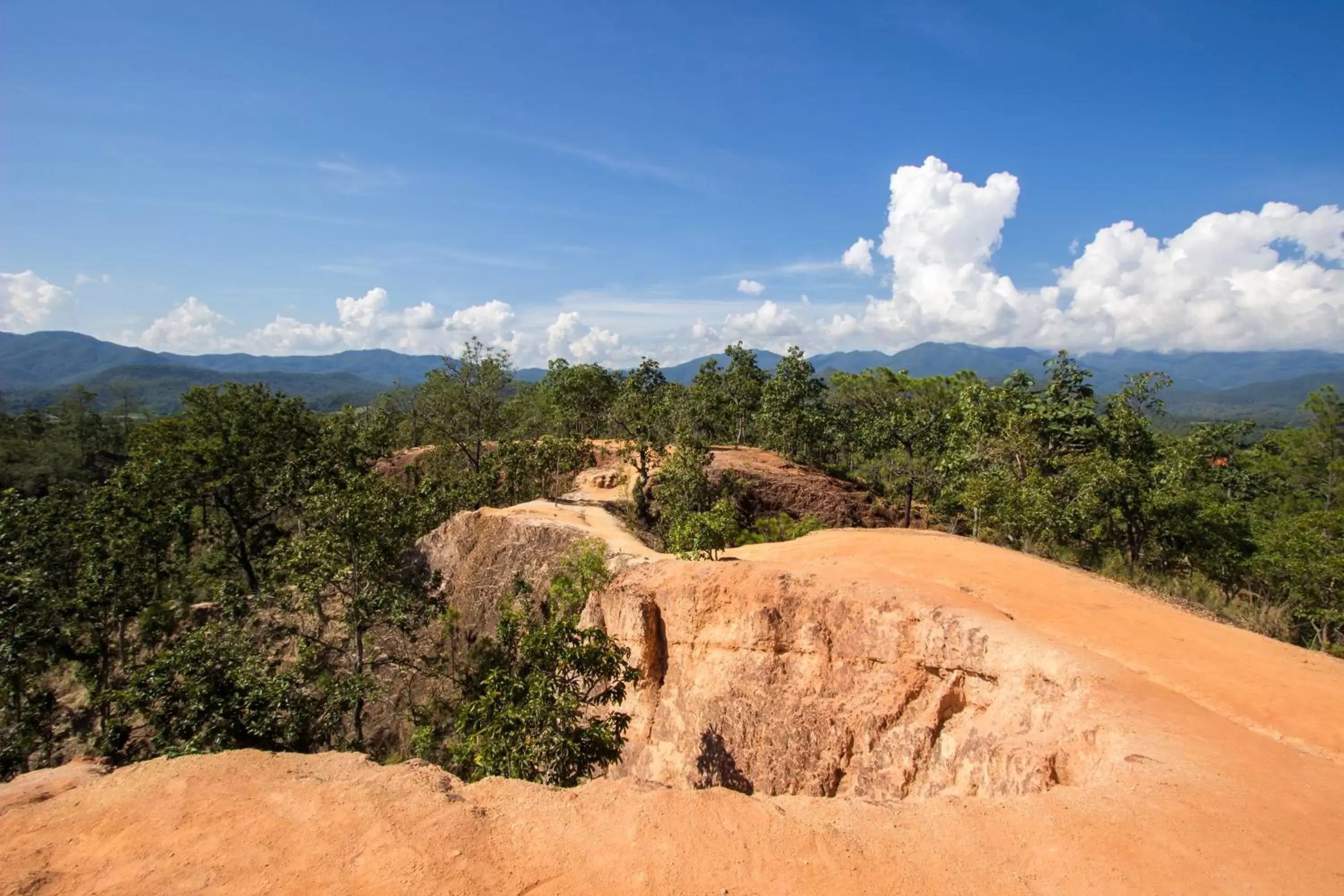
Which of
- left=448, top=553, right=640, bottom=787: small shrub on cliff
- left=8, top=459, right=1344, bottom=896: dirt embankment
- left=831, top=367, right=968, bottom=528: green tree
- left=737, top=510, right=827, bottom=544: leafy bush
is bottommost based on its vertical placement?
left=737, top=510, right=827, bottom=544: leafy bush

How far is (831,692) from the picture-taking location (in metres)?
12.2

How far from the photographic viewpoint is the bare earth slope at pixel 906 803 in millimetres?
5480

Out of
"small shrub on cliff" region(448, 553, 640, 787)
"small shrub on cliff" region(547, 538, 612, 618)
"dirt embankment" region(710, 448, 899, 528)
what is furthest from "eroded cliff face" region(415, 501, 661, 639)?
"dirt embankment" region(710, 448, 899, 528)

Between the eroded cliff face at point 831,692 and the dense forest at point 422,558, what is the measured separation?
4.79 feet

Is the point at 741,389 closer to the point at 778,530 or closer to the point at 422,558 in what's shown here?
the point at 778,530

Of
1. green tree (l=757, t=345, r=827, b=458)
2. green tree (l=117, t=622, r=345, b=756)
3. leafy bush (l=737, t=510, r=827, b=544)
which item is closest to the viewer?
green tree (l=117, t=622, r=345, b=756)

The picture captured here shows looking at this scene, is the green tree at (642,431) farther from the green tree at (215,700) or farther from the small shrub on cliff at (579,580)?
the green tree at (215,700)

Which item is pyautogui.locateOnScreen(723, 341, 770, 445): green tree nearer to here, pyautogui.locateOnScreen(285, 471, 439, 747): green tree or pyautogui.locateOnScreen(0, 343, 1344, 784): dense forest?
pyautogui.locateOnScreen(0, 343, 1344, 784): dense forest

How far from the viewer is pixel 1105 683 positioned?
8.58 m

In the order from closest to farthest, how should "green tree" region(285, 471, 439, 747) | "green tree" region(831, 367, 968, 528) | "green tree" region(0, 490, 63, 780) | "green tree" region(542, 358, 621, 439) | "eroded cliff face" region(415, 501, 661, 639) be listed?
1. "green tree" region(0, 490, 63, 780)
2. "green tree" region(285, 471, 439, 747)
3. "eroded cliff face" region(415, 501, 661, 639)
4. "green tree" region(831, 367, 968, 528)
5. "green tree" region(542, 358, 621, 439)

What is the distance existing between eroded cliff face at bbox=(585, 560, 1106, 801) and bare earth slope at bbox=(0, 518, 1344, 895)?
5 cm

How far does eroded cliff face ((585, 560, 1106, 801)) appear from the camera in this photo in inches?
355

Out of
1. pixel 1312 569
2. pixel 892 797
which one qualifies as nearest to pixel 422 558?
pixel 892 797

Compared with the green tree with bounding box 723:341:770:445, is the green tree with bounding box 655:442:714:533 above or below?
below
